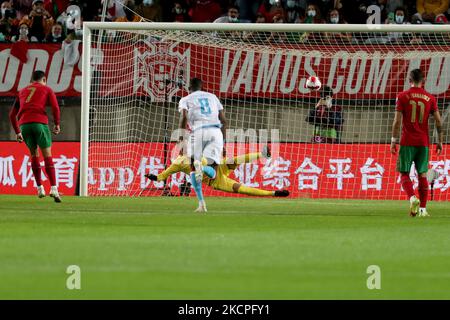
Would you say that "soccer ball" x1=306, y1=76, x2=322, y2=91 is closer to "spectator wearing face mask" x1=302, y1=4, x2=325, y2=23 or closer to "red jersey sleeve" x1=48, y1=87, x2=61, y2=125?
"spectator wearing face mask" x1=302, y1=4, x2=325, y2=23

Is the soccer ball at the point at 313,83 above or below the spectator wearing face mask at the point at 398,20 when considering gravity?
below

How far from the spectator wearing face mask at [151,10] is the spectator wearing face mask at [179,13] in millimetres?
336

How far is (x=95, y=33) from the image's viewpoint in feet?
91.1

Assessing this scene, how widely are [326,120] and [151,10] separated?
231 inches

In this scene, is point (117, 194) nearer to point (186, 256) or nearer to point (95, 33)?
point (95, 33)

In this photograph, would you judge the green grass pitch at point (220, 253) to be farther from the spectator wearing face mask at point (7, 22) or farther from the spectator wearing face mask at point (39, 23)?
the spectator wearing face mask at point (7, 22)

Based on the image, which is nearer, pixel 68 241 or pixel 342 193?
pixel 68 241

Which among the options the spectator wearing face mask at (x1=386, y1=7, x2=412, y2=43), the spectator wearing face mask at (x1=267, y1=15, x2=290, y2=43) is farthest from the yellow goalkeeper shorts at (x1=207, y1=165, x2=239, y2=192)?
the spectator wearing face mask at (x1=386, y1=7, x2=412, y2=43)

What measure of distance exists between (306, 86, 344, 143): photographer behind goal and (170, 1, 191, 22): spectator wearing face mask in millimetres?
4903

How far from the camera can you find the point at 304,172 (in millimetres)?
25250

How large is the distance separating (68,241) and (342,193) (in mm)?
13524

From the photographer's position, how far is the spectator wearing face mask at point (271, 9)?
2862 cm

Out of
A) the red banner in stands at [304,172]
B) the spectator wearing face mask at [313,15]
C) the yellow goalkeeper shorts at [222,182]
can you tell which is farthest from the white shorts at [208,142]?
the spectator wearing face mask at [313,15]
